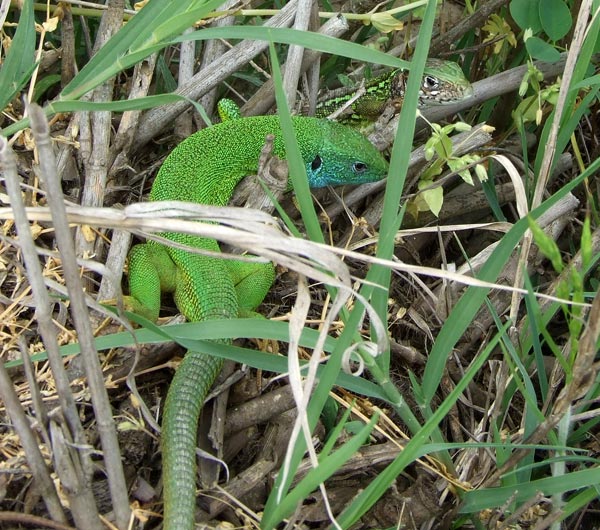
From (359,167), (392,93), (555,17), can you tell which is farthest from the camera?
(392,93)

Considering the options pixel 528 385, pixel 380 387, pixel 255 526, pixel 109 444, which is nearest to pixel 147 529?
pixel 255 526

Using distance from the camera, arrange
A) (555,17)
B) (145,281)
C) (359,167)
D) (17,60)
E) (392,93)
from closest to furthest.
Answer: (17,60)
(555,17)
(145,281)
(359,167)
(392,93)

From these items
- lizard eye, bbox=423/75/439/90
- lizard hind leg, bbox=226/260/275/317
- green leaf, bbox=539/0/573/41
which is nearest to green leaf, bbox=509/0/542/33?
green leaf, bbox=539/0/573/41

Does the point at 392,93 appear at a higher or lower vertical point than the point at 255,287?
higher

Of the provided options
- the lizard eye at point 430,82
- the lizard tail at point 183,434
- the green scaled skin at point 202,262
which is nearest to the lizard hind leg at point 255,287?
the green scaled skin at point 202,262

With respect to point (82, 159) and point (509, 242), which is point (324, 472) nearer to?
point (509, 242)

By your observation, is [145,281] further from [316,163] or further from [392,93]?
[392,93]

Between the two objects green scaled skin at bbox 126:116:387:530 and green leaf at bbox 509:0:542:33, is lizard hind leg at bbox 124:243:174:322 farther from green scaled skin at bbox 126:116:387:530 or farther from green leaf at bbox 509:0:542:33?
green leaf at bbox 509:0:542:33

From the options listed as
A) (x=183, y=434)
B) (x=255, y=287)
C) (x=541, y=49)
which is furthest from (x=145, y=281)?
(x=541, y=49)
